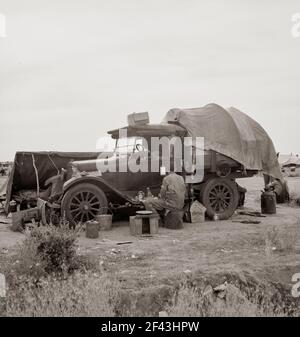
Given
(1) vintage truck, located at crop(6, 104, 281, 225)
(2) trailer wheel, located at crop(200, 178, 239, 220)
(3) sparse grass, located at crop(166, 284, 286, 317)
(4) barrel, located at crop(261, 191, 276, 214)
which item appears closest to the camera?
(3) sparse grass, located at crop(166, 284, 286, 317)

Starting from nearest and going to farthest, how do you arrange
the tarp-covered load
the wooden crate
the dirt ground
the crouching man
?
the dirt ground, the wooden crate, the crouching man, the tarp-covered load

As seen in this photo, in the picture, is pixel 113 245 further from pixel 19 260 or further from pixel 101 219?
pixel 19 260

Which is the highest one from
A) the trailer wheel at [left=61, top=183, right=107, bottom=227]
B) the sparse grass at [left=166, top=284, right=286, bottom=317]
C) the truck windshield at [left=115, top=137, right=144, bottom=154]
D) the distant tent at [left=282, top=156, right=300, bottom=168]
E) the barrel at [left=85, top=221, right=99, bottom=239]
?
the distant tent at [left=282, top=156, right=300, bottom=168]

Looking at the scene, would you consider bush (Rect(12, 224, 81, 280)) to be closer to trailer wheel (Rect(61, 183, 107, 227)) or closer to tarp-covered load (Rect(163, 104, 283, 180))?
trailer wheel (Rect(61, 183, 107, 227))

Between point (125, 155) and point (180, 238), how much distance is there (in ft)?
10.0

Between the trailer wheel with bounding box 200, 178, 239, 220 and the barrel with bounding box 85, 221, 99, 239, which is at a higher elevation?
the trailer wheel with bounding box 200, 178, 239, 220

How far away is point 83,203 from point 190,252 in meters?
3.27

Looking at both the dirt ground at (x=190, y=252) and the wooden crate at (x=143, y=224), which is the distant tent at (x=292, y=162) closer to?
the dirt ground at (x=190, y=252)

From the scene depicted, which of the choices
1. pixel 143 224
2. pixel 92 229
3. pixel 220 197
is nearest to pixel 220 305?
pixel 92 229

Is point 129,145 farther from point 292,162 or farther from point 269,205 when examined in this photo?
point 292,162

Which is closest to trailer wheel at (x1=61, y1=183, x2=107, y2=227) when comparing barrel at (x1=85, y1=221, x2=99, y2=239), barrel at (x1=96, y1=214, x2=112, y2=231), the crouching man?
barrel at (x1=96, y1=214, x2=112, y2=231)

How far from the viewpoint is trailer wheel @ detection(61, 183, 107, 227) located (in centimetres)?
988

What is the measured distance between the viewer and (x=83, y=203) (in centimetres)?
1009
